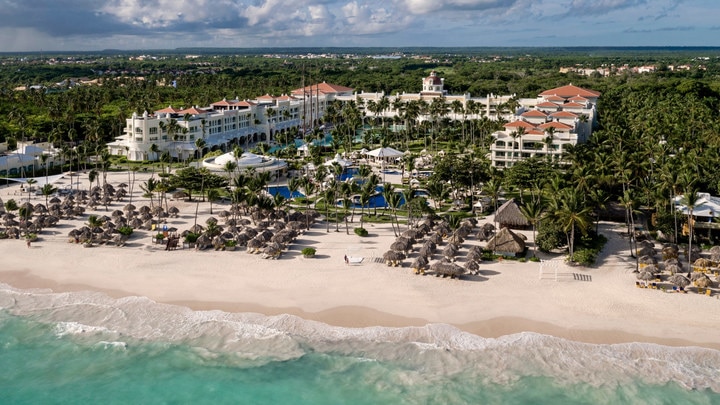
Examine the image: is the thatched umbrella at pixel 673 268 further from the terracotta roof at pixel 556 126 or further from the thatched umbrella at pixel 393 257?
the terracotta roof at pixel 556 126

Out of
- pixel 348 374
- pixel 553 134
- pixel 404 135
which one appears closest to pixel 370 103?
pixel 404 135

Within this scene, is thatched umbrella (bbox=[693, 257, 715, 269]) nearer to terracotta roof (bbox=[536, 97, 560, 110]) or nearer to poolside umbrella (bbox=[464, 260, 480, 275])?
poolside umbrella (bbox=[464, 260, 480, 275])

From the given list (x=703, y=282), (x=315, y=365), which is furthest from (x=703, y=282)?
(x=315, y=365)

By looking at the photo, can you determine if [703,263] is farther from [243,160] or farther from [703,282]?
[243,160]

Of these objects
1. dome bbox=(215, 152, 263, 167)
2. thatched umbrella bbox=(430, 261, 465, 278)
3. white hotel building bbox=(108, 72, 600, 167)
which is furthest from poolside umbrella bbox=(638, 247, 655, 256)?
dome bbox=(215, 152, 263, 167)

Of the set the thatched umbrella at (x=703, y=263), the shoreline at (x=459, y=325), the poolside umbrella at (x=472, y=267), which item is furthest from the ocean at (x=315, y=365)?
the thatched umbrella at (x=703, y=263)
